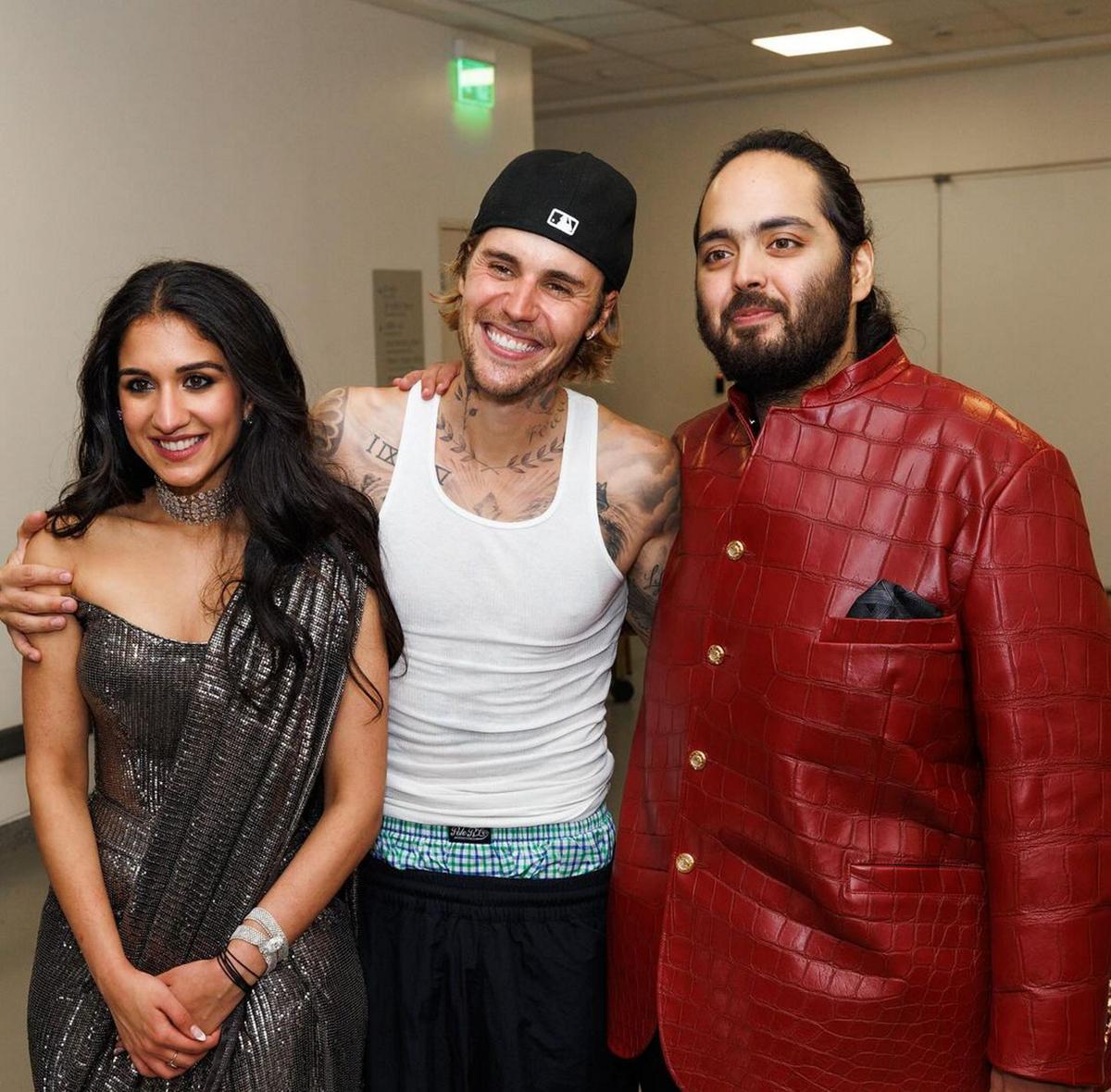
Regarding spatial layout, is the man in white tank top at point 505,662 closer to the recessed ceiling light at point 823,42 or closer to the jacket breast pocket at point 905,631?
the jacket breast pocket at point 905,631

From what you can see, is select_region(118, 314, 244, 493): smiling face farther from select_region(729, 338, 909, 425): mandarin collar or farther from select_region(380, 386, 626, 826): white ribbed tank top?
select_region(729, 338, 909, 425): mandarin collar

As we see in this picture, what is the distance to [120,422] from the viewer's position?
1.91m

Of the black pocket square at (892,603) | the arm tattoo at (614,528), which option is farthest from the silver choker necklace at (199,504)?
the black pocket square at (892,603)

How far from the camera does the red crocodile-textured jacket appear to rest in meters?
1.60

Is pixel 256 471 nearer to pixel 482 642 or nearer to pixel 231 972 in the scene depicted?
pixel 482 642

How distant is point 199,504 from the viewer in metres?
1.88

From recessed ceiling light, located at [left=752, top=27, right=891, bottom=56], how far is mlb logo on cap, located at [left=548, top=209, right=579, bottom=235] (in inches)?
244

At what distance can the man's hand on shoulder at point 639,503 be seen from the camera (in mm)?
2008

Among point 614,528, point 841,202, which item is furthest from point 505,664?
point 841,202

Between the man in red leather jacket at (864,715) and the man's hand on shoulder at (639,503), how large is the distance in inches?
5.6

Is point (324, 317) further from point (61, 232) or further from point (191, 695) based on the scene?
point (191, 695)

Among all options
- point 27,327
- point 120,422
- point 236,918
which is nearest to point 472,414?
point 120,422

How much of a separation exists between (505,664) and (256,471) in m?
0.44

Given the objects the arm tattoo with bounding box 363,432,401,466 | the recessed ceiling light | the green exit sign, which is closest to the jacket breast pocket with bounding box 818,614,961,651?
the arm tattoo with bounding box 363,432,401,466
